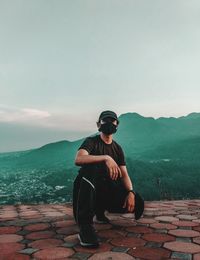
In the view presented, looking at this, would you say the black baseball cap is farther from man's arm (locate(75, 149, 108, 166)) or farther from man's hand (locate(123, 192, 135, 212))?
man's hand (locate(123, 192, 135, 212))

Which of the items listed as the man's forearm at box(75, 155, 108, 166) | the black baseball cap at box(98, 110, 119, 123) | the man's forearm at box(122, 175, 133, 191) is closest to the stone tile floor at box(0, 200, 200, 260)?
the man's forearm at box(122, 175, 133, 191)

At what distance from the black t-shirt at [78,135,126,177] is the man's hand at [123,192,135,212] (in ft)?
1.38

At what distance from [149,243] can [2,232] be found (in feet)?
6.06

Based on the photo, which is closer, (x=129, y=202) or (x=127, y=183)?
(x=129, y=202)

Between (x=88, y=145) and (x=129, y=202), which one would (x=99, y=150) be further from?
(x=129, y=202)

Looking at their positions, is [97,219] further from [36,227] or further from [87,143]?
[87,143]

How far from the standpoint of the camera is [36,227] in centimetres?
375

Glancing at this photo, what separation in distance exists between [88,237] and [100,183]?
0.66 meters

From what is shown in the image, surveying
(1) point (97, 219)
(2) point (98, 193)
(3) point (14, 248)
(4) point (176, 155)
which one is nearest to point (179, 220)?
(1) point (97, 219)

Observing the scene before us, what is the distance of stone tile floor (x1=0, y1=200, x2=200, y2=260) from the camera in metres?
2.64

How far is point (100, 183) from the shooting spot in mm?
3309

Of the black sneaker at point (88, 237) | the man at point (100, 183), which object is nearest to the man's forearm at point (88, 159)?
the man at point (100, 183)

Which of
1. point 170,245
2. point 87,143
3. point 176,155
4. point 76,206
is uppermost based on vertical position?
point 176,155

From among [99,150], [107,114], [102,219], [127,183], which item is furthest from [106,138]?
[102,219]
